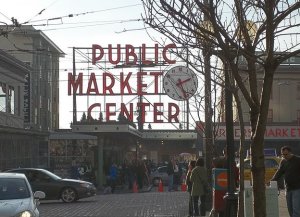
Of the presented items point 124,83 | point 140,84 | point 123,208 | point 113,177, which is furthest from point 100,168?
point 123,208

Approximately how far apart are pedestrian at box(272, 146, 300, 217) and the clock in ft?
19.0

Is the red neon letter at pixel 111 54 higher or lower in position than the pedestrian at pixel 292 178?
higher

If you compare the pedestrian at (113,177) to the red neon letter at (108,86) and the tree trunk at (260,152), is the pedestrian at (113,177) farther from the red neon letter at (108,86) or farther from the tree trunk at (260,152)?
the tree trunk at (260,152)

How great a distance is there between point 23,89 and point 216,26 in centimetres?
3983

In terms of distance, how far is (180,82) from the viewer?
22266 mm

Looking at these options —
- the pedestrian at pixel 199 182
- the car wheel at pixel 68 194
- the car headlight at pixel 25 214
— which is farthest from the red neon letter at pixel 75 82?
the car headlight at pixel 25 214

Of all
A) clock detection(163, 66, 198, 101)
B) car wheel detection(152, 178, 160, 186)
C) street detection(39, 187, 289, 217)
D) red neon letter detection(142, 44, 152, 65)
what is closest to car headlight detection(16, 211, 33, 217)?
street detection(39, 187, 289, 217)

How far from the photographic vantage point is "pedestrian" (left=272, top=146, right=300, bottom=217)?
1296cm

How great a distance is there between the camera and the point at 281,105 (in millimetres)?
64500

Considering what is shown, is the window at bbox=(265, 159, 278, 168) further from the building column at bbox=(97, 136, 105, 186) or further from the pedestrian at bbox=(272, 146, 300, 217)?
Result: the pedestrian at bbox=(272, 146, 300, 217)

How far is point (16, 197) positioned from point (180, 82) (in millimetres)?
10276

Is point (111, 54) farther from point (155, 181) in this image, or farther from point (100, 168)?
point (100, 168)

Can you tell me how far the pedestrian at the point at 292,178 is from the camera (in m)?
13.0

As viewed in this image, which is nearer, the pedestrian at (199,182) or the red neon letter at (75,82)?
the pedestrian at (199,182)
